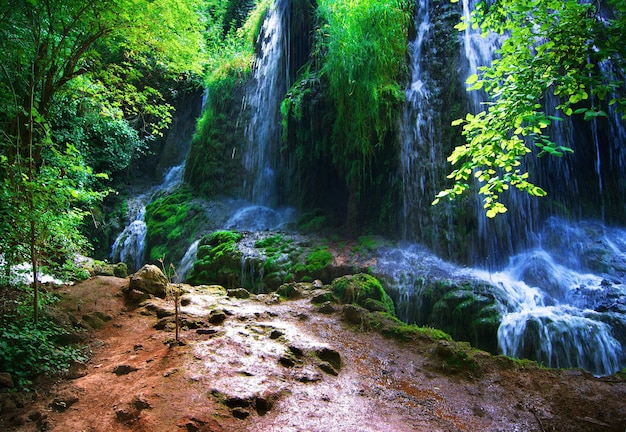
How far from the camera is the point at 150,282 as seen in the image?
6211 millimetres

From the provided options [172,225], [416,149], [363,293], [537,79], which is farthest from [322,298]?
[172,225]

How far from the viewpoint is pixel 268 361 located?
3895mm

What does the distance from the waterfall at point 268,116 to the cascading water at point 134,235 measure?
420cm

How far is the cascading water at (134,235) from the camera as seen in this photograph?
13.2 metres

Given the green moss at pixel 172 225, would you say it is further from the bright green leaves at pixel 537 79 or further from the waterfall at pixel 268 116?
the bright green leaves at pixel 537 79

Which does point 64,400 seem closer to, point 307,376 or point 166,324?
point 166,324

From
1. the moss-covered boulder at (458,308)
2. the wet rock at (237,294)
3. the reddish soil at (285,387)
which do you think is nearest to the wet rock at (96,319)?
the reddish soil at (285,387)

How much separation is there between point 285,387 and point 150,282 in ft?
12.4

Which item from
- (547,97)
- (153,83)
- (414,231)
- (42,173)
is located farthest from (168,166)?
(547,97)

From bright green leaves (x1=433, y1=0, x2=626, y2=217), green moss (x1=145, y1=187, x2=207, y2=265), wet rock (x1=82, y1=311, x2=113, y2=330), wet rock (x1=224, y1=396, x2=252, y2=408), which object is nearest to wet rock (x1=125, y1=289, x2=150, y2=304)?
wet rock (x1=82, y1=311, x2=113, y2=330)

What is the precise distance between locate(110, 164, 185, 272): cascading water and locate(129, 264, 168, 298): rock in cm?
737

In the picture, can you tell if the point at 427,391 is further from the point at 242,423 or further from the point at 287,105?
the point at 287,105

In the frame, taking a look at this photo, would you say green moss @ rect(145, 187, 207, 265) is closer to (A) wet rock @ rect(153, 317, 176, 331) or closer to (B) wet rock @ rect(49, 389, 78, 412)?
(A) wet rock @ rect(153, 317, 176, 331)

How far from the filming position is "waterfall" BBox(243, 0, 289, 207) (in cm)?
1379
